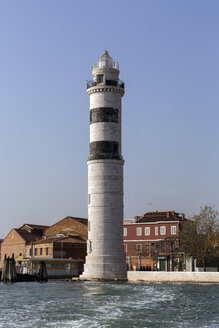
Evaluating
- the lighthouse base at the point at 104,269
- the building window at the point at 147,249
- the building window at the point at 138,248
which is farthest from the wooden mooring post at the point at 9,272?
the building window at the point at 138,248

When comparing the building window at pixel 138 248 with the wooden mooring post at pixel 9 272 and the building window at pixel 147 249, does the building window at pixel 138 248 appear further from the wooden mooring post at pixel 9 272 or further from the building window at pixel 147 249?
the wooden mooring post at pixel 9 272

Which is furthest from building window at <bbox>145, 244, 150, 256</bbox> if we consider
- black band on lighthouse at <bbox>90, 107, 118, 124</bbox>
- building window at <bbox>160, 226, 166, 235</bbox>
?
black band on lighthouse at <bbox>90, 107, 118, 124</bbox>

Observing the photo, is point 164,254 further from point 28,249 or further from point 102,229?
point 28,249

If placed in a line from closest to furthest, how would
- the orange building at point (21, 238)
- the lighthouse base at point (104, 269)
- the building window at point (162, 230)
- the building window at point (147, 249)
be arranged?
the lighthouse base at point (104, 269)
the building window at point (147, 249)
the building window at point (162, 230)
the orange building at point (21, 238)

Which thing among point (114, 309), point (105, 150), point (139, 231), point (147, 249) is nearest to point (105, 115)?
point (105, 150)

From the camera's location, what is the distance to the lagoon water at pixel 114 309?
850 inches

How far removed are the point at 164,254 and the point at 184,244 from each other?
24.0 feet

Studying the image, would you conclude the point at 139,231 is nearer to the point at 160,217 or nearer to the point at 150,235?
the point at 150,235

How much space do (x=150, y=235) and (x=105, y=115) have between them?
2232cm

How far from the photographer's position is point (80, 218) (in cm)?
7494

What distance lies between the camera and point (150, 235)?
66.1m

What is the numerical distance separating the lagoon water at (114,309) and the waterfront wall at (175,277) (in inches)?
284

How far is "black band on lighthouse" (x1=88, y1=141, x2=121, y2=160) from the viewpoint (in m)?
48.8

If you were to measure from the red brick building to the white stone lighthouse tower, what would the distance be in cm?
1244
